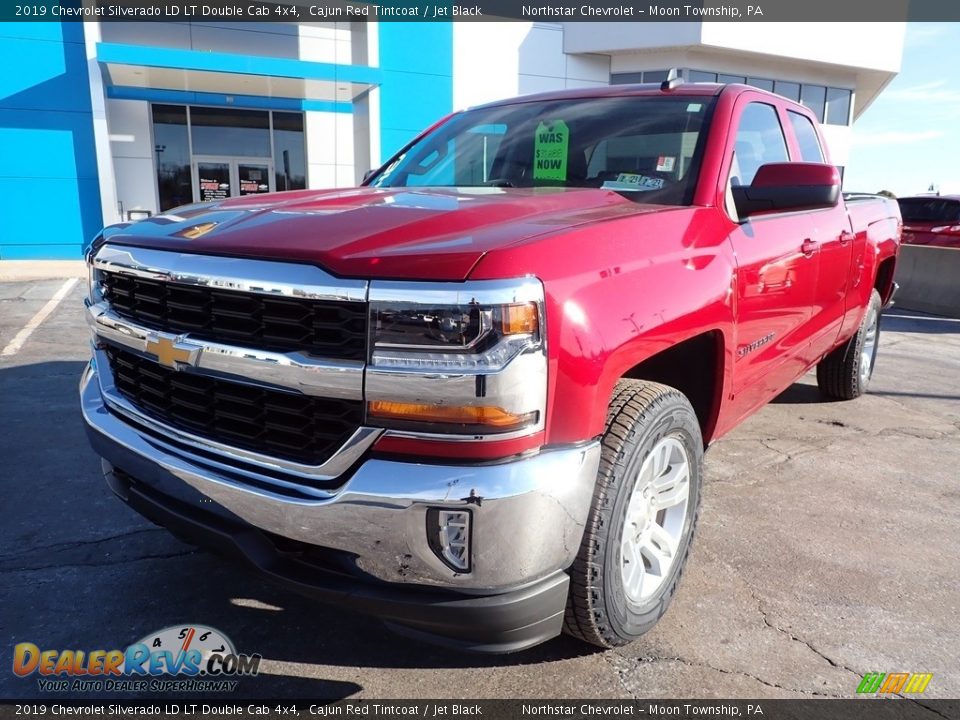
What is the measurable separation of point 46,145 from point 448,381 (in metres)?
18.0

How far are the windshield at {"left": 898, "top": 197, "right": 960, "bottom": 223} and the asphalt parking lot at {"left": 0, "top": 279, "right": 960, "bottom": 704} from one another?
36.7 feet

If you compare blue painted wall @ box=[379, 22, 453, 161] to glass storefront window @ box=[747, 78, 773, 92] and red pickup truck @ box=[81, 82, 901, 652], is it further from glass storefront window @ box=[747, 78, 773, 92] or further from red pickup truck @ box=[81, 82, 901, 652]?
red pickup truck @ box=[81, 82, 901, 652]

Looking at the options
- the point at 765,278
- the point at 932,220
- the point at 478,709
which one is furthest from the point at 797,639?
the point at 932,220

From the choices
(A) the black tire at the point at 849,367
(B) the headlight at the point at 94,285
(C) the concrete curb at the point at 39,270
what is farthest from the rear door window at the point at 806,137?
(C) the concrete curb at the point at 39,270

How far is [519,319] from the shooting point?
173 centimetres

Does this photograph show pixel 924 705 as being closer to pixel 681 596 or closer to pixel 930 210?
pixel 681 596

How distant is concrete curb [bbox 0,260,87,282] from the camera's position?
42.1ft

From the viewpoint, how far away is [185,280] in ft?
6.66

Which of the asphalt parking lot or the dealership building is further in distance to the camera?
the dealership building

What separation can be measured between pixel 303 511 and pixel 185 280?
76 cm

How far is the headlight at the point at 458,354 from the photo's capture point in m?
1.71

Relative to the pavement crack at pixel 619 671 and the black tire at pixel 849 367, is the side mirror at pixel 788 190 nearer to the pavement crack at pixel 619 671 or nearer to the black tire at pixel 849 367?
the pavement crack at pixel 619 671

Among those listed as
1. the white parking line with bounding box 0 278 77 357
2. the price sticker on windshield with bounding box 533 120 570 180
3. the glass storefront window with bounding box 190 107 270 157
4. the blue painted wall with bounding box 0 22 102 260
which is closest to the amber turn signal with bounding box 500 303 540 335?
the price sticker on windshield with bounding box 533 120 570 180

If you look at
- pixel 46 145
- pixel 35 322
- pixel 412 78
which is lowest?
pixel 35 322
